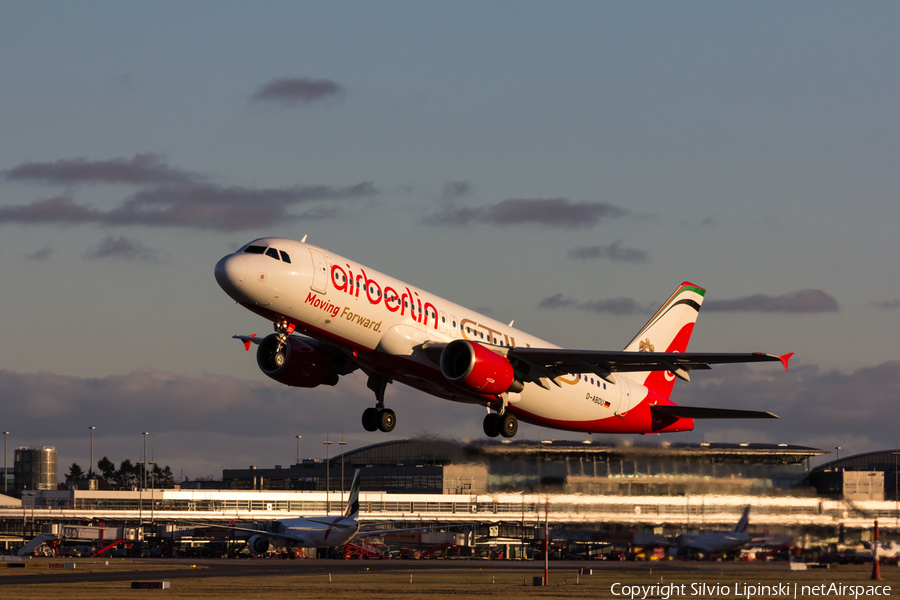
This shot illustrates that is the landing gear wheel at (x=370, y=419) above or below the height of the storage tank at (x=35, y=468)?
above

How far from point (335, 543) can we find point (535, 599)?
1766 inches

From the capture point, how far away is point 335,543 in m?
99.7

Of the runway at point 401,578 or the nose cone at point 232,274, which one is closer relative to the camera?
the nose cone at point 232,274

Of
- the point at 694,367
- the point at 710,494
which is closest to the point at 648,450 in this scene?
the point at 710,494

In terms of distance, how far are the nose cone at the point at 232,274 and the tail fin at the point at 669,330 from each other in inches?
997

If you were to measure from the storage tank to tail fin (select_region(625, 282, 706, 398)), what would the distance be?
134 m

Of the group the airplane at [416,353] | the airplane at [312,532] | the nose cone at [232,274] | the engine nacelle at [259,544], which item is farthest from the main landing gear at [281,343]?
the engine nacelle at [259,544]

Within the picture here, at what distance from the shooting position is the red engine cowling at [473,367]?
45438 millimetres

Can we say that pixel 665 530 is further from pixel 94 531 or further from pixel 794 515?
pixel 94 531

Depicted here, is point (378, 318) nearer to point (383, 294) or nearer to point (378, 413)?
point (383, 294)

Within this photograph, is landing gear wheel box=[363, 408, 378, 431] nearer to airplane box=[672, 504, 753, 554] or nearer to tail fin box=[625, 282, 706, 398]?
tail fin box=[625, 282, 706, 398]

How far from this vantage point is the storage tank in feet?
578

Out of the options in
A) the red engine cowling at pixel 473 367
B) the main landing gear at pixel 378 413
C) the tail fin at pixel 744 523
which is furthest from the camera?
the tail fin at pixel 744 523

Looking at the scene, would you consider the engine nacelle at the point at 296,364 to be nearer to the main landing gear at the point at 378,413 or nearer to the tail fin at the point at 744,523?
the main landing gear at the point at 378,413
